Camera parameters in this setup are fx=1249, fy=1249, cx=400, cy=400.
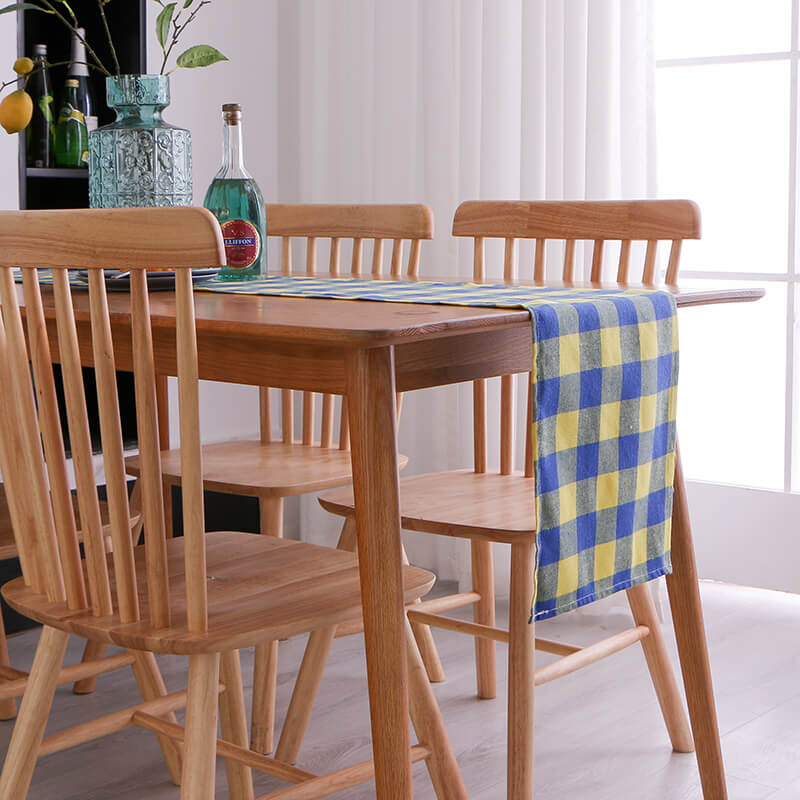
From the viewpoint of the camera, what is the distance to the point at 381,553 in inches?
50.7

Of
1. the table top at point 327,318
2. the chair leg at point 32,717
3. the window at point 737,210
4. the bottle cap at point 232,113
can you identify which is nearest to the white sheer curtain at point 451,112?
the window at point 737,210

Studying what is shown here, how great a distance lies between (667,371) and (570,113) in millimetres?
1231

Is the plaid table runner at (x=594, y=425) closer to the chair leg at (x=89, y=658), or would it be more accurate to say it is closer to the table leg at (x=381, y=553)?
the table leg at (x=381, y=553)

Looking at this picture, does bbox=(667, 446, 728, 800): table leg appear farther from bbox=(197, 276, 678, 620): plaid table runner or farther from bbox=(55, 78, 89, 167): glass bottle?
bbox=(55, 78, 89, 167): glass bottle

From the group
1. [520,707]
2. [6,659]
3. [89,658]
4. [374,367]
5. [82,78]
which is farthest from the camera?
[82,78]

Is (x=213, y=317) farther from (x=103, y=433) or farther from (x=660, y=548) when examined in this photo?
(x=660, y=548)

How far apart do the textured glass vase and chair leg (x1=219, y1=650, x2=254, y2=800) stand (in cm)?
66

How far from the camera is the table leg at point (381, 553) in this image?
4.14 feet

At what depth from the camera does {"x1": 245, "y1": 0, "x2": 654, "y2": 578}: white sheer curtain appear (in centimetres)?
268

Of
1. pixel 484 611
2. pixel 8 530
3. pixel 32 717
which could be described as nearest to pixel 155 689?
pixel 8 530

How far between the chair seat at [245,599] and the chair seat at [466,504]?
0.22 metres

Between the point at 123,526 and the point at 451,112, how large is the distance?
1.84m

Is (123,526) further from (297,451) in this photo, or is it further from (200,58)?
(297,451)

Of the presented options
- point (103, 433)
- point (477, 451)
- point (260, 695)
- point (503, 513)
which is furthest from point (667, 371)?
point (260, 695)
